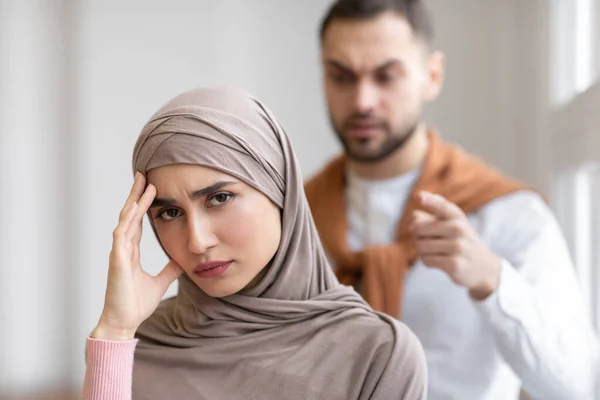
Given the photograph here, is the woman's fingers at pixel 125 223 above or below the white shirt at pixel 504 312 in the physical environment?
above

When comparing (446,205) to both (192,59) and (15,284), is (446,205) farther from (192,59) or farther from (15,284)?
Answer: (15,284)

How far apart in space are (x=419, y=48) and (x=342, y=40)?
183mm

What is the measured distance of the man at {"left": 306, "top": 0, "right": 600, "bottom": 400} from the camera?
4.66ft

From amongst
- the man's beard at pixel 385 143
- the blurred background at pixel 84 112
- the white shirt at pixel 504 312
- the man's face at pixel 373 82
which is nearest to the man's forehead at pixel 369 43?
the man's face at pixel 373 82

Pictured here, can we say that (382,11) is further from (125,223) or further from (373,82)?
(125,223)

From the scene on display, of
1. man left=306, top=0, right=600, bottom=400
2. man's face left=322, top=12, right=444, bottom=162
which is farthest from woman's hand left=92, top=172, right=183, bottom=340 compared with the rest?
man's face left=322, top=12, right=444, bottom=162

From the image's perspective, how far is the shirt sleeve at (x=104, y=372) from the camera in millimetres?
991

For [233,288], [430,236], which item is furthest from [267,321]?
[430,236]

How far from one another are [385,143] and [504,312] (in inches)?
18.0

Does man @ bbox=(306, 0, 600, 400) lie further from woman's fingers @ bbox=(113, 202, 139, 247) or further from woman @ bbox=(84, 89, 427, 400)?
woman's fingers @ bbox=(113, 202, 139, 247)

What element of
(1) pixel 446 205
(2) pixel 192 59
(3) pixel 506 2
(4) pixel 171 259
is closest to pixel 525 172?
(3) pixel 506 2

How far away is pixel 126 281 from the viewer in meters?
1.02

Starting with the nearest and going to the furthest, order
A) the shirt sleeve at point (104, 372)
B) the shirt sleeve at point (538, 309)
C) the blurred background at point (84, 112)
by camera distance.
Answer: the shirt sleeve at point (104, 372)
the shirt sleeve at point (538, 309)
the blurred background at point (84, 112)

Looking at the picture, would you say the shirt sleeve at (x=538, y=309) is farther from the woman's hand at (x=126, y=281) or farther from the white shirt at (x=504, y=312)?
the woman's hand at (x=126, y=281)
